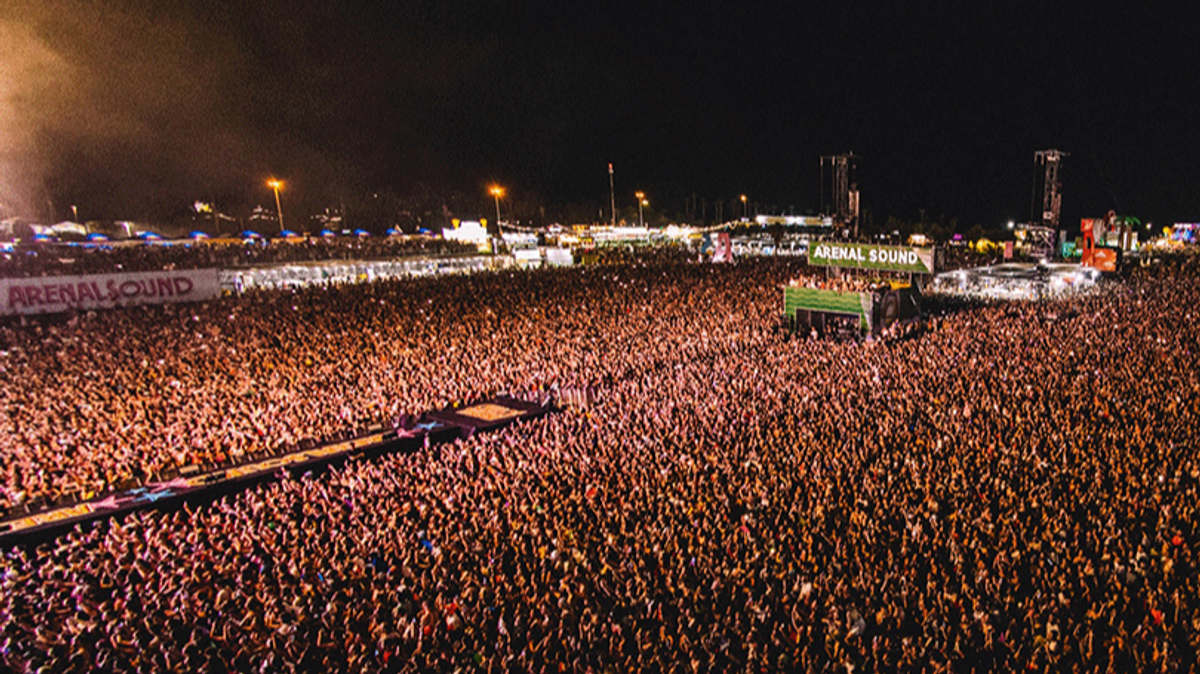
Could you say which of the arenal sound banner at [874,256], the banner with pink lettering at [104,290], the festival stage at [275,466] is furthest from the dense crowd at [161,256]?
the arenal sound banner at [874,256]

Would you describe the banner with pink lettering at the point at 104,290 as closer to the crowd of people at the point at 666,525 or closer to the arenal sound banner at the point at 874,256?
the crowd of people at the point at 666,525

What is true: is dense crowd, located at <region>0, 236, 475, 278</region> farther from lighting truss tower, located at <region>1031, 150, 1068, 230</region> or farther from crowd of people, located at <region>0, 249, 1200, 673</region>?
lighting truss tower, located at <region>1031, 150, 1068, 230</region>

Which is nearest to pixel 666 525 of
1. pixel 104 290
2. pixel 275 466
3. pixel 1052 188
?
pixel 275 466

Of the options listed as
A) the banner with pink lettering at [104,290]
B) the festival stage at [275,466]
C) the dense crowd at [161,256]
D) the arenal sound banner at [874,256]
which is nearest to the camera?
the festival stage at [275,466]

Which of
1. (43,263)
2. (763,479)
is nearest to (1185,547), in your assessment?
(763,479)

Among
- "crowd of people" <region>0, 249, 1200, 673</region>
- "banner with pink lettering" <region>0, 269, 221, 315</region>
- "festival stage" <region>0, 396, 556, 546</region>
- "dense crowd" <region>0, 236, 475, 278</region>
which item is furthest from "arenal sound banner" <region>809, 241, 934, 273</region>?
"dense crowd" <region>0, 236, 475, 278</region>

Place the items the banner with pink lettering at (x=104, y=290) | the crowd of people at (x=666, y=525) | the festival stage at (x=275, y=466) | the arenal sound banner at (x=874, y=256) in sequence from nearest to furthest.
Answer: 1. the crowd of people at (x=666, y=525)
2. the festival stage at (x=275, y=466)
3. the arenal sound banner at (x=874, y=256)
4. the banner with pink lettering at (x=104, y=290)
